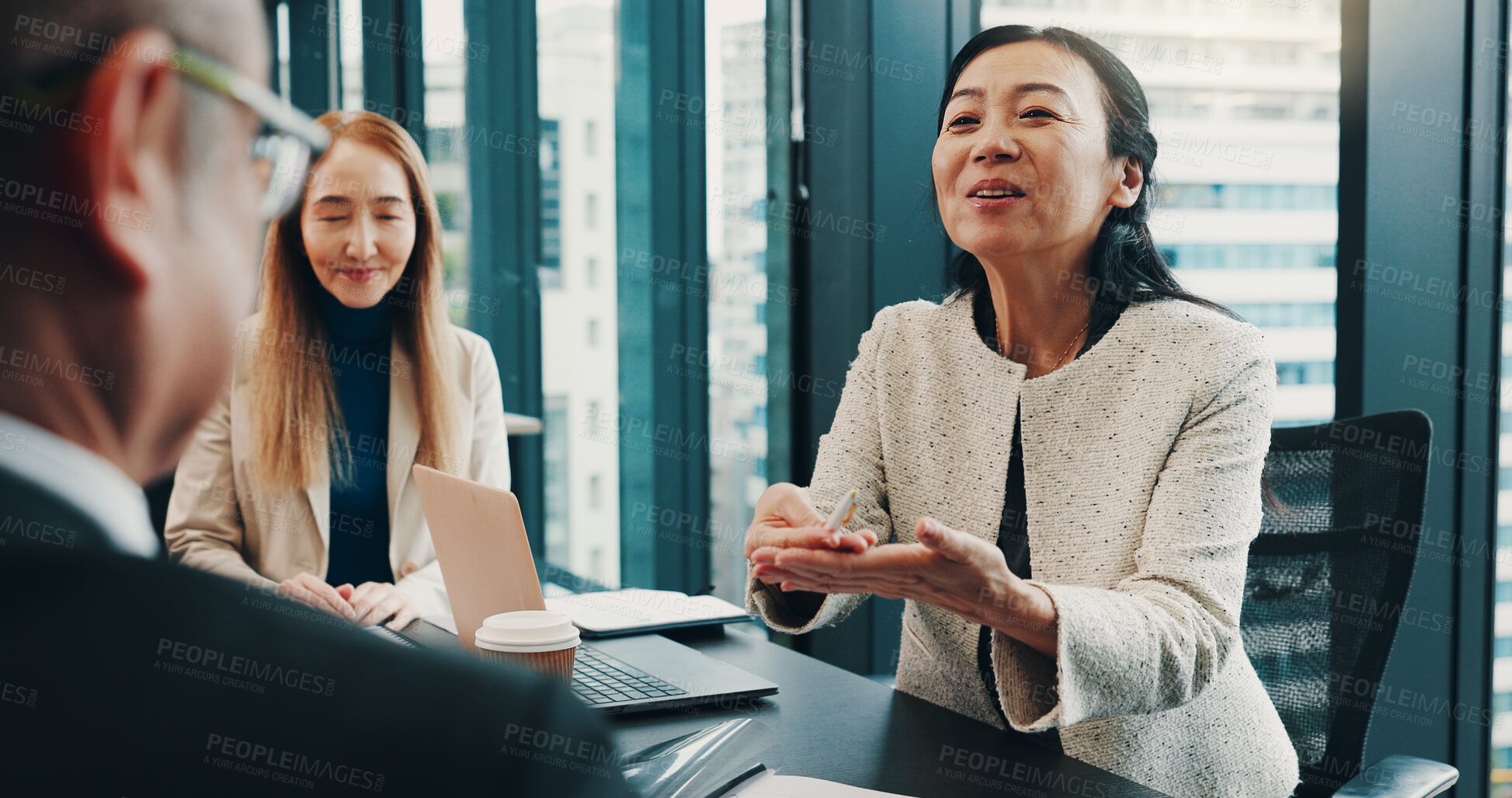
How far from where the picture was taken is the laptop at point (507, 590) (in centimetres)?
118

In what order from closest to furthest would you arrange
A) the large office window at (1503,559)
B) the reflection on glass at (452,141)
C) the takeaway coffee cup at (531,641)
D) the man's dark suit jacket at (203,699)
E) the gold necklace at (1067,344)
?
the man's dark suit jacket at (203,699)
the takeaway coffee cup at (531,641)
the gold necklace at (1067,344)
the large office window at (1503,559)
the reflection on glass at (452,141)

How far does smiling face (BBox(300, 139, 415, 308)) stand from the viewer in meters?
2.16

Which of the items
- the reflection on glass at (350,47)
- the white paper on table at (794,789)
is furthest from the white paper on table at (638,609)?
the reflection on glass at (350,47)

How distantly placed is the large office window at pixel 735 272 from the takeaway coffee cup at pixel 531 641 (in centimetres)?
190

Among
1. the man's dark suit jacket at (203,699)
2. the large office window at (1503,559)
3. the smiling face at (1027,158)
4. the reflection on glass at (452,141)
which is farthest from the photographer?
the reflection on glass at (452,141)

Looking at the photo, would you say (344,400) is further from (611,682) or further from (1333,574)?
(1333,574)

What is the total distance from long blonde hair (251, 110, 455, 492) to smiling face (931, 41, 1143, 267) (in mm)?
1124

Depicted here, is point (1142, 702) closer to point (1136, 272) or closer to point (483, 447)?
point (1136, 272)

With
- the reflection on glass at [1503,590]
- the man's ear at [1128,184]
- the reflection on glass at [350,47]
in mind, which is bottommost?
the reflection on glass at [1503,590]

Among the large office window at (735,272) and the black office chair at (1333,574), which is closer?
the black office chair at (1333,574)

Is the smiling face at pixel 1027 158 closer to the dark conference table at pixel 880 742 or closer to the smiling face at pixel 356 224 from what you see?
the dark conference table at pixel 880 742

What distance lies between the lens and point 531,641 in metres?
1.08

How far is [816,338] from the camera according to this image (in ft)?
9.15

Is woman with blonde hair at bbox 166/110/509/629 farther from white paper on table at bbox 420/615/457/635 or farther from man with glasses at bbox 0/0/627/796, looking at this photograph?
man with glasses at bbox 0/0/627/796
